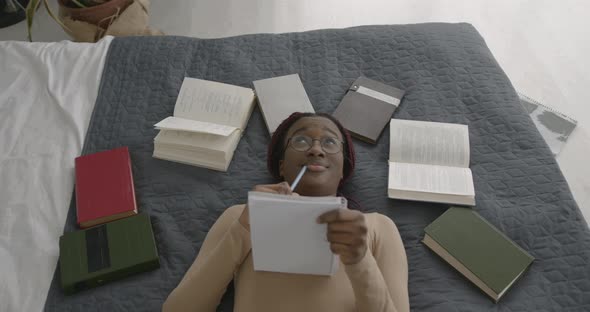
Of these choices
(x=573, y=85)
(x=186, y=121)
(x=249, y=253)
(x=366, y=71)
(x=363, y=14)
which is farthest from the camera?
(x=363, y=14)

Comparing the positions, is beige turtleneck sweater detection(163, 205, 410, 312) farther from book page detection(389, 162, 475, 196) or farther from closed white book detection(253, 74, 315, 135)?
closed white book detection(253, 74, 315, 135)

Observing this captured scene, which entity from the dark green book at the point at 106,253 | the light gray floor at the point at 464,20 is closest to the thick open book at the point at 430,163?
the dark green book at the point at 106,253

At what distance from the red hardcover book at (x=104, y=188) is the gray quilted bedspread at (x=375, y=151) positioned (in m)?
0.04

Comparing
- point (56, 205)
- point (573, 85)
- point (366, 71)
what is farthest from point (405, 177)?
point (573, 85)

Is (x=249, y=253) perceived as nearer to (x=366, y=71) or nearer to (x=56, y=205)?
(x=56, y=205)

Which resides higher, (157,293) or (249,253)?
(249,253)

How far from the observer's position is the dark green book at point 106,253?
120 cm

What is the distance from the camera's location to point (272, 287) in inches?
41.7

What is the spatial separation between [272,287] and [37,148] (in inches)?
35.2

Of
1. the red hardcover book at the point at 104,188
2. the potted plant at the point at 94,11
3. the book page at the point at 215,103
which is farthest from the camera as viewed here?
the potted plant at the point at 94,11

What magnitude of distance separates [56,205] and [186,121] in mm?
438

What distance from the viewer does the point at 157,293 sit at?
120 centimetres

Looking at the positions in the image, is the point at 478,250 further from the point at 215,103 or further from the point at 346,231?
the point at 215,103

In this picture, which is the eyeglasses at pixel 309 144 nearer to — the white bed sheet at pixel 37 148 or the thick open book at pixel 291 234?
the thick open book at pixel 291 234
